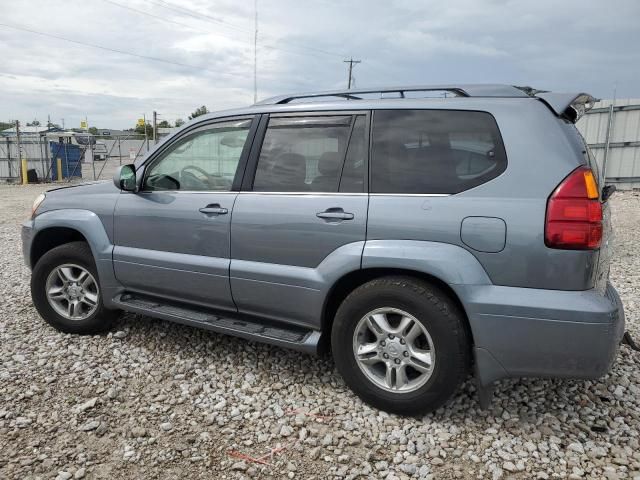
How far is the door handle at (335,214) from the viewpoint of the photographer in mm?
2854

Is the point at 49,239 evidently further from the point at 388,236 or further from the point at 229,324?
the point at 388,236

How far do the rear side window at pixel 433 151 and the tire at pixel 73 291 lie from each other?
8.08 ft

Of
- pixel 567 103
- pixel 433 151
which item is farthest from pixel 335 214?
pixel 567 103

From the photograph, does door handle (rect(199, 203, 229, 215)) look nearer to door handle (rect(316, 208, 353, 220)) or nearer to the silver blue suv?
the silver blue suv

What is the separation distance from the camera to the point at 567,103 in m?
2.58

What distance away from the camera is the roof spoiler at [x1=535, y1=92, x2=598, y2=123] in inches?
101

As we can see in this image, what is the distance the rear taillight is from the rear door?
0.96 metres

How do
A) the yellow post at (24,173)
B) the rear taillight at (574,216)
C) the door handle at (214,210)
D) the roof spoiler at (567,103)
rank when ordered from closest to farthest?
the rear taillight at (574,216) → the roof spoiler at (567,103) → the door handle at (214,210) → the yellow post at (24,173)

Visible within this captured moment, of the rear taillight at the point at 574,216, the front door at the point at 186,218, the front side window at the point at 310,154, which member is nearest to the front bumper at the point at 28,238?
the front door at the point at 186,218

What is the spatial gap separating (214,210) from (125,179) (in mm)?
828

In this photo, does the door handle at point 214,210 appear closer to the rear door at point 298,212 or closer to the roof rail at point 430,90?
the rear door at point 298,212

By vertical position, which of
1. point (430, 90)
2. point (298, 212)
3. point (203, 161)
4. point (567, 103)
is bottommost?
point (298, 212)

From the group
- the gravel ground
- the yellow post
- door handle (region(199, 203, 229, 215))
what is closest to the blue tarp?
the yellow post

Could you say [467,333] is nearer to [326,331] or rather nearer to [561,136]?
[326,331]
